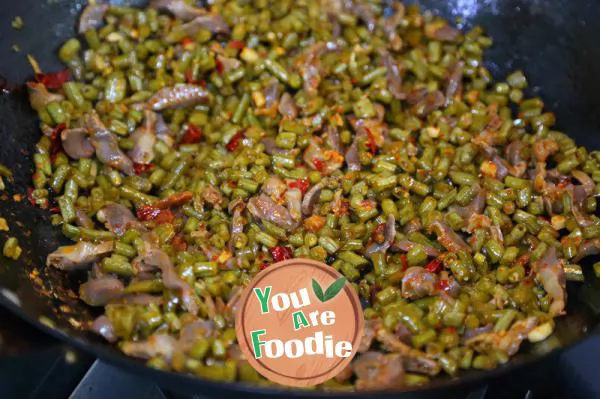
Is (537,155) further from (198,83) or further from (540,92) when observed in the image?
(198,83)

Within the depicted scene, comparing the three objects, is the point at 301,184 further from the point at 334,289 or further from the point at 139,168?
the point at 139,168

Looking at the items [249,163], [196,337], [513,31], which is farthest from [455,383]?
[513,31]

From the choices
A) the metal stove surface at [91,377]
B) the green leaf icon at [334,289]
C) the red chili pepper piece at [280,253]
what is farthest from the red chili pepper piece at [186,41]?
the metal stove surface at [91,377]

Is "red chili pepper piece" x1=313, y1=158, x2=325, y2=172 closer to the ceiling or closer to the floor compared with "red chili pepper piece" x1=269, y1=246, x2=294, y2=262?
closer to the ceiling

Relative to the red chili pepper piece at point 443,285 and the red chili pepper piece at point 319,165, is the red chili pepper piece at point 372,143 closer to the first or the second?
the red chili pepper piece at point 319,165

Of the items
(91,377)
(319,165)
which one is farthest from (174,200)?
(91,377)

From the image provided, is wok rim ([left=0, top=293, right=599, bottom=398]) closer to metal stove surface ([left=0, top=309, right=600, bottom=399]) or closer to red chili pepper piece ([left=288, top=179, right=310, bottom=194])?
metal stove surface ([left=0, top=309, right=600, bottom=399])

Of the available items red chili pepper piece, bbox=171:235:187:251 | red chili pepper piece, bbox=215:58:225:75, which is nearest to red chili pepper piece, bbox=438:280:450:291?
red chili pepper piece, bbox=171:235:187:251
